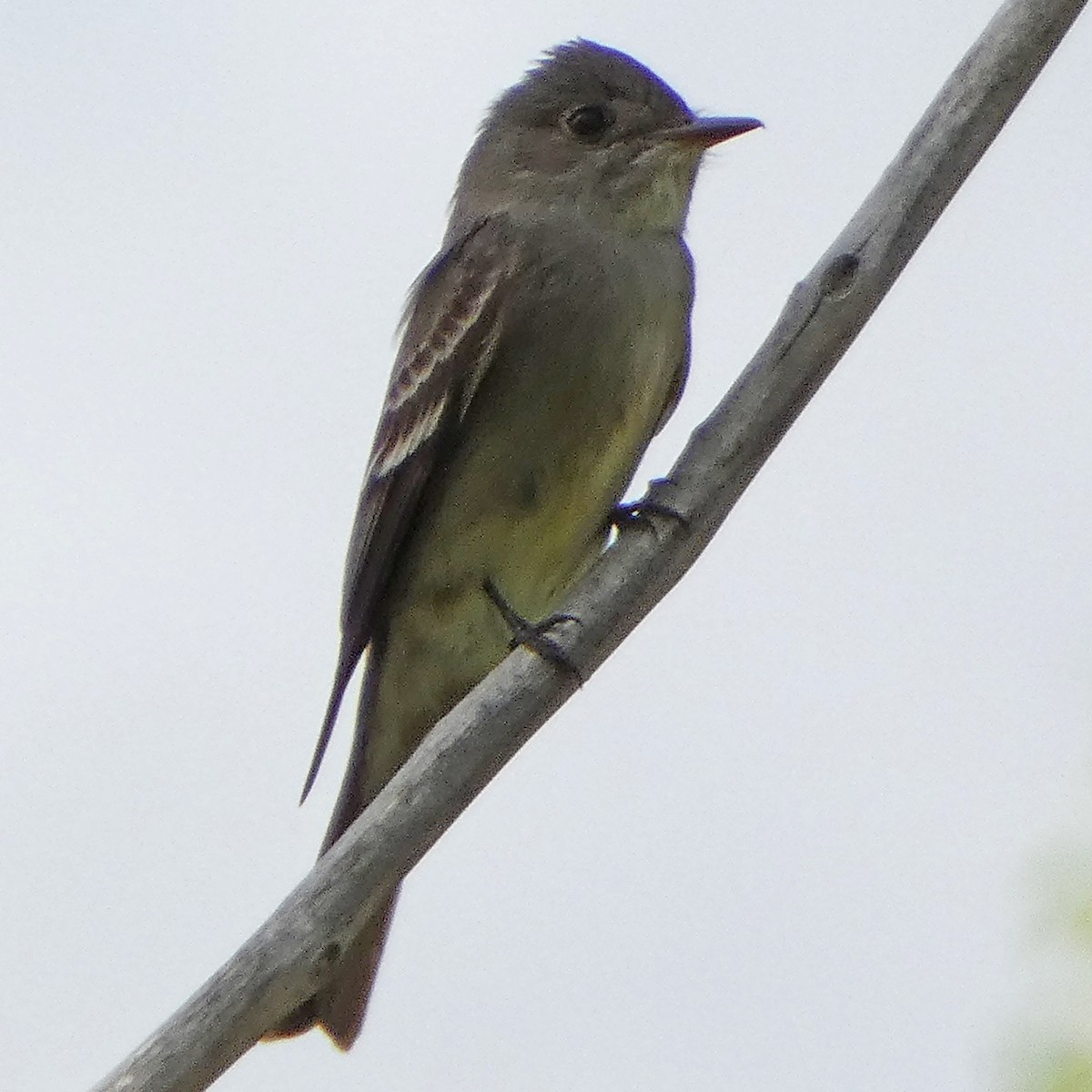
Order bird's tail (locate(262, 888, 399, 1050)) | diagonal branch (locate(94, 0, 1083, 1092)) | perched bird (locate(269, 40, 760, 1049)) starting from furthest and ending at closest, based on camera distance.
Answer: perched bird (locate(269, 40, 760, 1049))
bird's tail (locate(262, 888, 399, 1050))
diagonal branch (locate(94, 0, 1083, 1092))

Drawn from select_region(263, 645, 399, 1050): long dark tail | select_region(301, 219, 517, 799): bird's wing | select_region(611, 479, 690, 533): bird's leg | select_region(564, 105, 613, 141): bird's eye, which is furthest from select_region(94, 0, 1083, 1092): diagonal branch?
select_region(564, 105, 613, 141): bird's eye

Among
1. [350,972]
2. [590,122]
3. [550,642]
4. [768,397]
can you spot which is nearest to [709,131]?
[590,122]

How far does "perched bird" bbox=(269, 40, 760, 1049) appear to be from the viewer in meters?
5.15

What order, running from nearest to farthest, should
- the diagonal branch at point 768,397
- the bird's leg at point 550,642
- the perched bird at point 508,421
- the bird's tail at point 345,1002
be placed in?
the diagonal branch at point 768,397 < the bird's leg at point 550,642 < the bird's tail at point 345,1002 < the perched bird at point 508,421

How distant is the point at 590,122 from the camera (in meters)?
5.80

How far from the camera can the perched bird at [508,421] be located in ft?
16.9

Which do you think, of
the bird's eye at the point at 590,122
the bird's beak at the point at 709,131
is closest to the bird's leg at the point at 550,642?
the bird's beak at the point at 709,131

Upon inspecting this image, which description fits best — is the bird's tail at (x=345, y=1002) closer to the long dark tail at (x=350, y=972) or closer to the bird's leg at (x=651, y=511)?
the long dark tail at (x=350, y=972)

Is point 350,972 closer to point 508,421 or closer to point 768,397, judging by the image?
point 508,421

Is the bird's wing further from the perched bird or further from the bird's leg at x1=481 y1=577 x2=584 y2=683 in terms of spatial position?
the bird's leg at x1=481 y1=577 x2=584 y2=683

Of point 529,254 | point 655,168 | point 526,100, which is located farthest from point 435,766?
point 526,100

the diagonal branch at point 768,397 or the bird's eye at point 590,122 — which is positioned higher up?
the bird's eye at point 590,122

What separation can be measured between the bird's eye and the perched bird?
5cm

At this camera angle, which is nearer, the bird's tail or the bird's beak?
the bird's tail
